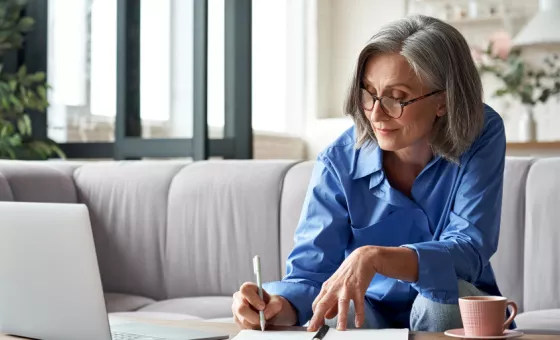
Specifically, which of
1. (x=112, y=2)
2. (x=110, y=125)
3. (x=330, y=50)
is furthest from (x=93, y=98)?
(x=330, y=50)

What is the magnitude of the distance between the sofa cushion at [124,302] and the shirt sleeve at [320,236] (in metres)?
1.18

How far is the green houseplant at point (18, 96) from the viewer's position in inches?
151

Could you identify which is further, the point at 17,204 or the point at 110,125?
the point at 110,125

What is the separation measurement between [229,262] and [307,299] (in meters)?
1.24

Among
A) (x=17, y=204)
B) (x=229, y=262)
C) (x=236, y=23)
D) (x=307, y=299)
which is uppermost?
(x=236, y=23)

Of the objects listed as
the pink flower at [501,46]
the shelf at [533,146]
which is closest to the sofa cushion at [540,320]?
the shelf at [533,146]

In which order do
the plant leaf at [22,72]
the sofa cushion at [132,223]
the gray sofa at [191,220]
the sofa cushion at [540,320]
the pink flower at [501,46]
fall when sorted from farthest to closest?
the pink flower at [501,46] → the plant leaf at [22,72] → the sofa cushion at [132,223] → the gray sofa at [191,220] → the sofa cushion at [540,320]

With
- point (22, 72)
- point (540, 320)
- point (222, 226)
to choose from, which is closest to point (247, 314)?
point (540, 320)

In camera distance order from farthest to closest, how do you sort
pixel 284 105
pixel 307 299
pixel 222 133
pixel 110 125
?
1. pixel 284 105
2. pixel 110 125
3. pixel 222 133
4. pixel 307 299

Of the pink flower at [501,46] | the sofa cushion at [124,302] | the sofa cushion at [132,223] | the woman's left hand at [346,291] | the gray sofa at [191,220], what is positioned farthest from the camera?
the pink flower at [501,46]

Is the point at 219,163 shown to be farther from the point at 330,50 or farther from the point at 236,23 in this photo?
the point at 330,50

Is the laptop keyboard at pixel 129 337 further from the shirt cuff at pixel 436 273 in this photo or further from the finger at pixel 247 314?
the shirt cuff at pixel 436 273

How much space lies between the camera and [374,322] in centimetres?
168

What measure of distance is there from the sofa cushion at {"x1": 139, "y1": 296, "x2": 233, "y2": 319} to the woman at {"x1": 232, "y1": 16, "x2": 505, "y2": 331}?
94cm
